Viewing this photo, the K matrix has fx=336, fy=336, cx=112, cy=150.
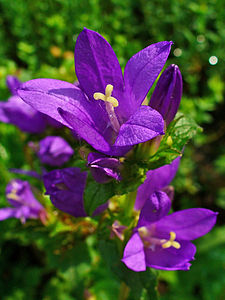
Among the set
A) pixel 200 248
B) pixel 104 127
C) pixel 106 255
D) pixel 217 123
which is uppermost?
pixel 104 127

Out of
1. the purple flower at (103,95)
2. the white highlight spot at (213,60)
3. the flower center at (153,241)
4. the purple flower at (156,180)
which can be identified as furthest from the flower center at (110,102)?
the white highlight spot at (213,60)

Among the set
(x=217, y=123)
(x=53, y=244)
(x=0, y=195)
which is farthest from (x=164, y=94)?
(x=217, y=123)

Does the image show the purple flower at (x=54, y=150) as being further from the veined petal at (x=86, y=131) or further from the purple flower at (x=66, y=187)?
the veined petal at (x=86, y=131)

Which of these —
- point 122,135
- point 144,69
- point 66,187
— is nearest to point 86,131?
point 122,135

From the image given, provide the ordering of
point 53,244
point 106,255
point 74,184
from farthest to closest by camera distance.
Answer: point 53,244
point 106,255
point 74,184

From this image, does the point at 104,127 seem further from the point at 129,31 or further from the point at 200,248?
the point at 129,31

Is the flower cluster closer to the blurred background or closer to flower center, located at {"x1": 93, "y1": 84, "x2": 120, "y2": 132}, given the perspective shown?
flower center, located at {"x1": 93, "y1": 84, "x2": 120, "y2": 132}

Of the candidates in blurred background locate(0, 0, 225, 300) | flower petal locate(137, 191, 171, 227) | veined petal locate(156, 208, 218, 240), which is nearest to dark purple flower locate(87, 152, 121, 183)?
flower petal locate(137, 191, 171, 227)
